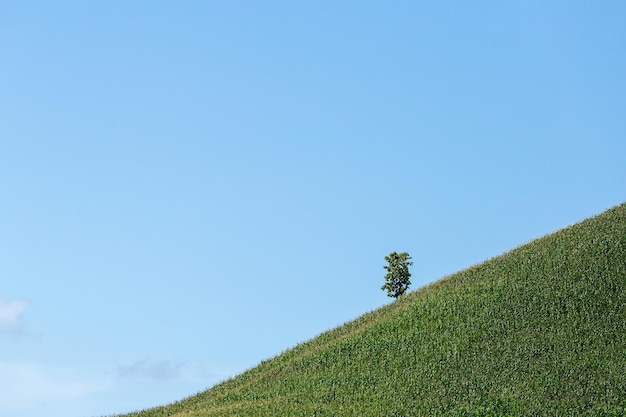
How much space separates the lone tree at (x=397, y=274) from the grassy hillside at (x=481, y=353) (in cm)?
794

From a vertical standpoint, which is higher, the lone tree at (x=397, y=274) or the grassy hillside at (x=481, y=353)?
the lone tree at (x=397, y=274)

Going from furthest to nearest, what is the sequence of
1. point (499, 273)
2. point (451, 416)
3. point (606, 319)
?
point (499, 273)
point (606, 319)
point (451, 416)

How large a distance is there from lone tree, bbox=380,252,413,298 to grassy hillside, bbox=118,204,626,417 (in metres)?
7.94

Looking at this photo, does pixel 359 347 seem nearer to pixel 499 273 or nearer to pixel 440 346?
pixel 440 346

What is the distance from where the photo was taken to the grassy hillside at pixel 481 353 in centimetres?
4816

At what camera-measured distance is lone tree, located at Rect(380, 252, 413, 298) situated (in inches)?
3066

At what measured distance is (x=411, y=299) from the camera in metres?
68.1

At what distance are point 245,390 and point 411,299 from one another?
1634 cm

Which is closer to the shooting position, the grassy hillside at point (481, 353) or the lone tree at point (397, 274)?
the grassy hillside at point (481, 353)

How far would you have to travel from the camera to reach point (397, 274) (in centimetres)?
7806

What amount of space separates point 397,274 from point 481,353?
2446cm

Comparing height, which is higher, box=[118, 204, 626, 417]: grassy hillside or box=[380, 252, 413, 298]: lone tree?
box=[380, 252, 413, 298]: lone tree

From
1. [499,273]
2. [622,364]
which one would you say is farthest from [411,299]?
[622,364]

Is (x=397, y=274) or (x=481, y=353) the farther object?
(x=397, y=274)
